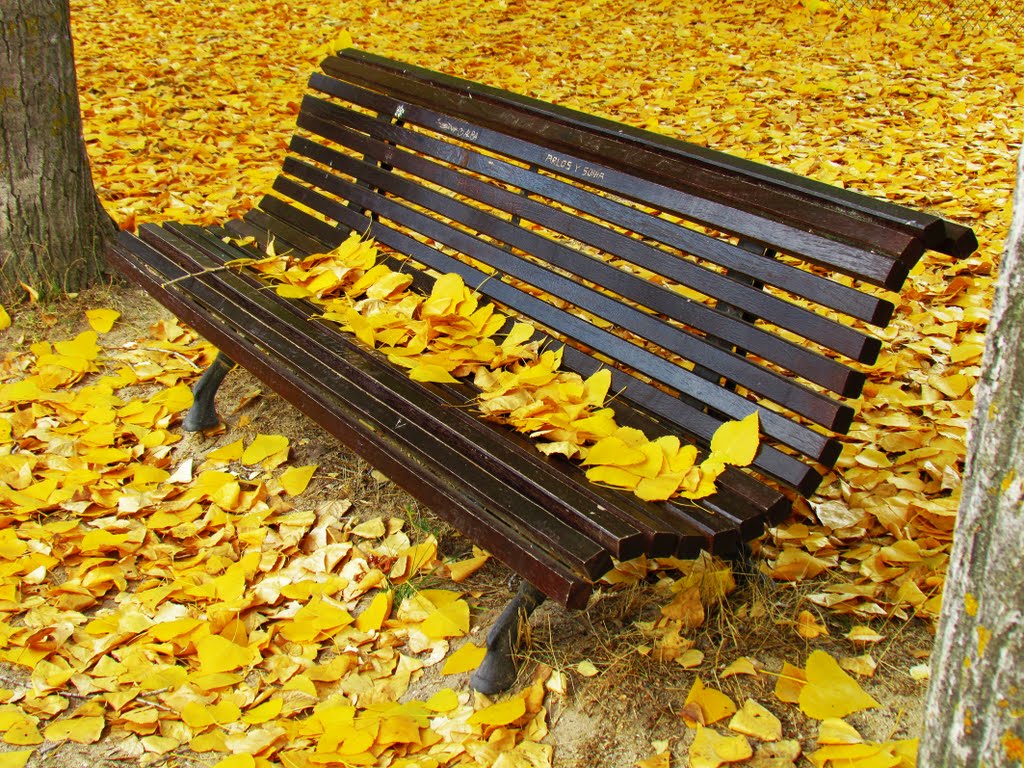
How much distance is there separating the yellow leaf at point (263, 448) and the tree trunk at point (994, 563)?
213cm

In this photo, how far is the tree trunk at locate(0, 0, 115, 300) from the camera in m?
3.50

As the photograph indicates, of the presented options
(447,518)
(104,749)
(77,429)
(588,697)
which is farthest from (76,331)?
(588,697)

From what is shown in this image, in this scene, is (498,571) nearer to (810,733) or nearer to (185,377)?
(810,733)


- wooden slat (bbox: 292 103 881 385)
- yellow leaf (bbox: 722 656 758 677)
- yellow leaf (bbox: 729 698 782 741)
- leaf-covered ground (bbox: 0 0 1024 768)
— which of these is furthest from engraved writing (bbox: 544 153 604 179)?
yellow leaf (bbox: 729 698 782 741)

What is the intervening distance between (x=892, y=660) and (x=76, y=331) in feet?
9.52

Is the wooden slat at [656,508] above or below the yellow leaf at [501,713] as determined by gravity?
above

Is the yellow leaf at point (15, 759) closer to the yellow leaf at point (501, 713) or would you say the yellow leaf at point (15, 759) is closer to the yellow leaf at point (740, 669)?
the yellow leaf at point (501, 713)

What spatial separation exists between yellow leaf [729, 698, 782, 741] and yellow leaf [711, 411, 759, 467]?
50cm

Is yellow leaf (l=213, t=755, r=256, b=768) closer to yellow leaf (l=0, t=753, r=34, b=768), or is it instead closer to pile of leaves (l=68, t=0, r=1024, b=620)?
yellow leaf (l=0, t=753, r=34, b=768)

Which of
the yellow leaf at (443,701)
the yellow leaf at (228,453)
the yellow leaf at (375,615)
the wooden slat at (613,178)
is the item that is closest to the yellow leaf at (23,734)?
the yellow leaf at (375,615)

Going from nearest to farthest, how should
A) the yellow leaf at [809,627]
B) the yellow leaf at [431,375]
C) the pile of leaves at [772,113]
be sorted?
the yellow leaf at [809,627]
the yellow leaf at [431,375]
the pile of leaves at [772,113]

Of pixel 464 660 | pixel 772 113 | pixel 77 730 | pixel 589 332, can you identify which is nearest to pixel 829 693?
pixel 464 660

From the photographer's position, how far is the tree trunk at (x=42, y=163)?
3.50 m

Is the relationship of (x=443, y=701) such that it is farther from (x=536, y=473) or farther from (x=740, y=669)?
(x=740, y=669)
